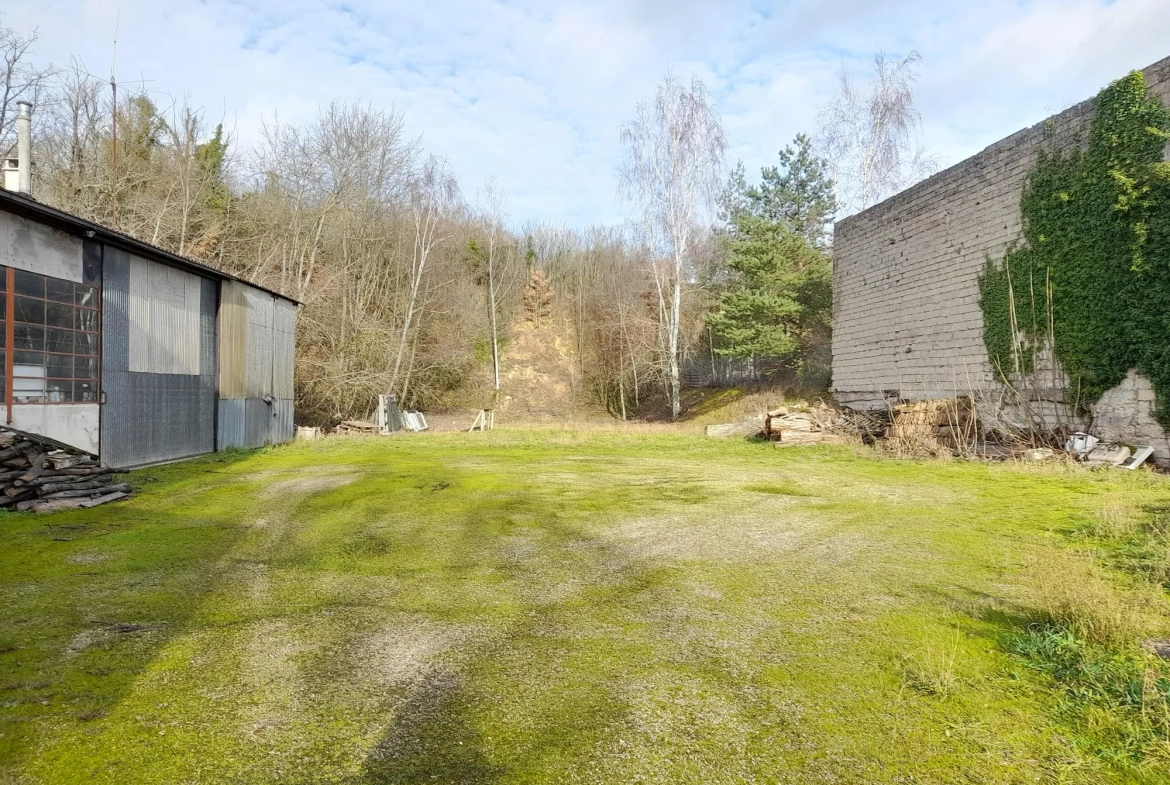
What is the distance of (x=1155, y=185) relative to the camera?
28.5ft

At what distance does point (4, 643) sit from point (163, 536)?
8.13 ft

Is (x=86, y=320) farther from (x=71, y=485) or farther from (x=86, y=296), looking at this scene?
(x=71, y=485)

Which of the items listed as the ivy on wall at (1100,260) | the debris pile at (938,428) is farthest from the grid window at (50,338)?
the ivy on wall at (1100,260)

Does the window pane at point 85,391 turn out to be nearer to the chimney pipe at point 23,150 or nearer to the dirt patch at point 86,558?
the chimney pipe at point 23,150

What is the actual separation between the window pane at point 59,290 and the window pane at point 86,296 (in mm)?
109

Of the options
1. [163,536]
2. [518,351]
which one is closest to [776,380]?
[518,351]

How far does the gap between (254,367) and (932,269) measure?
14.9 meters

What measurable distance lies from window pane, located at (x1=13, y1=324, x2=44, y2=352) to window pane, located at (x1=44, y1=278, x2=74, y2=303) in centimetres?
53

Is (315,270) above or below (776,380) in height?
above

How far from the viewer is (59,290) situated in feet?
26.8

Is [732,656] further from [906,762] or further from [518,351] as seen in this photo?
[518,351]

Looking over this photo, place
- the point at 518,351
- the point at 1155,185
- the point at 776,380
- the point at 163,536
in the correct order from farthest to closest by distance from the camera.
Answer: the point at 518,351
the point at 776,380
the point at 1155,185
the point at 163,536

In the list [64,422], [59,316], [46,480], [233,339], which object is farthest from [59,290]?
[233,339]

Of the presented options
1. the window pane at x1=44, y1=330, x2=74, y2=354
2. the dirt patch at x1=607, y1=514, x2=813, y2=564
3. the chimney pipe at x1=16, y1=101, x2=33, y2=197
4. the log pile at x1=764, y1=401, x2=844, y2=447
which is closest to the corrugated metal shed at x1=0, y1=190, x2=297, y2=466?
the window pane at x1=44, y1=330, x2=74, y2=354
